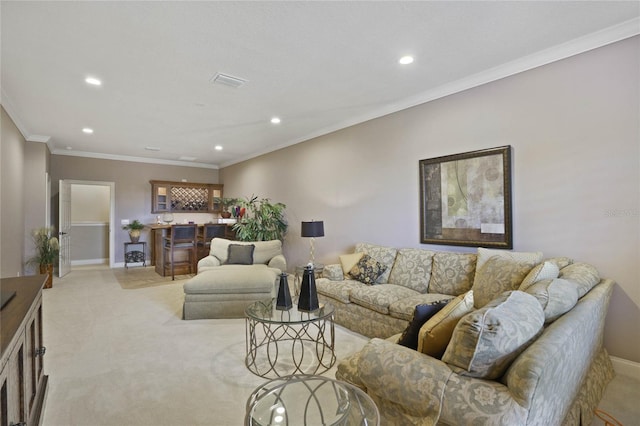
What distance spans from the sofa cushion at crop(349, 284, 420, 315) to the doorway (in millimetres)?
6716

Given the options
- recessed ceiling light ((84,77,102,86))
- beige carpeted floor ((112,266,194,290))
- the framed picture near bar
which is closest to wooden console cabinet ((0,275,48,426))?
recessed ceiling light ((84,77,102,86))

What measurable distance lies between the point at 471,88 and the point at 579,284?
223 centimetres

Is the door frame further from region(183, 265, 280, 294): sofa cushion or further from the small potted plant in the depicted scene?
region(183, 265, 280, 294): sofa cushion

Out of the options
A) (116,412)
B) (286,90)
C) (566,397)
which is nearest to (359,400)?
(566,397)

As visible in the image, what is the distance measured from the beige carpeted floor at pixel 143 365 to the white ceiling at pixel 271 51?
8.97 feet

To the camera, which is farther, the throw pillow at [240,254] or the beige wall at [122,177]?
the beige wall at [122,177]

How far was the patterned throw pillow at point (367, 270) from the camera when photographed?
143 inches

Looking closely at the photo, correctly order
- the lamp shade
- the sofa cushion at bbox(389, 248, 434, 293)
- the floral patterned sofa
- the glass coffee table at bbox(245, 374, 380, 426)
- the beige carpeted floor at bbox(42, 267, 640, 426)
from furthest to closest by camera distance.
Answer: the lamp shade
the sofa cushion at bbox(389, 248, 434, 293)
the beige carpeted floor at bbox(42, 267, 640, 426)
the glass coffee table at bbox(245, 374, 380, 426)
the floral patterned sofa

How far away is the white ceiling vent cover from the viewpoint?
318 cm

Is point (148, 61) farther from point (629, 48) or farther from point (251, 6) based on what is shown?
point (629, 48)

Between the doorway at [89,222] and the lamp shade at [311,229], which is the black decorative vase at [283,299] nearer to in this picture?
the lamp shade at [311,229]

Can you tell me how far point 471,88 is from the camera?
130 inches

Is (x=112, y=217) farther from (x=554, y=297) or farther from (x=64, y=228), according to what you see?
(x=554, y=297)

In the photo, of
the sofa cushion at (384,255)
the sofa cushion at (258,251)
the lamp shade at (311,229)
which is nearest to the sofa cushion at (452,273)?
the sofa cushion at (384,255)
